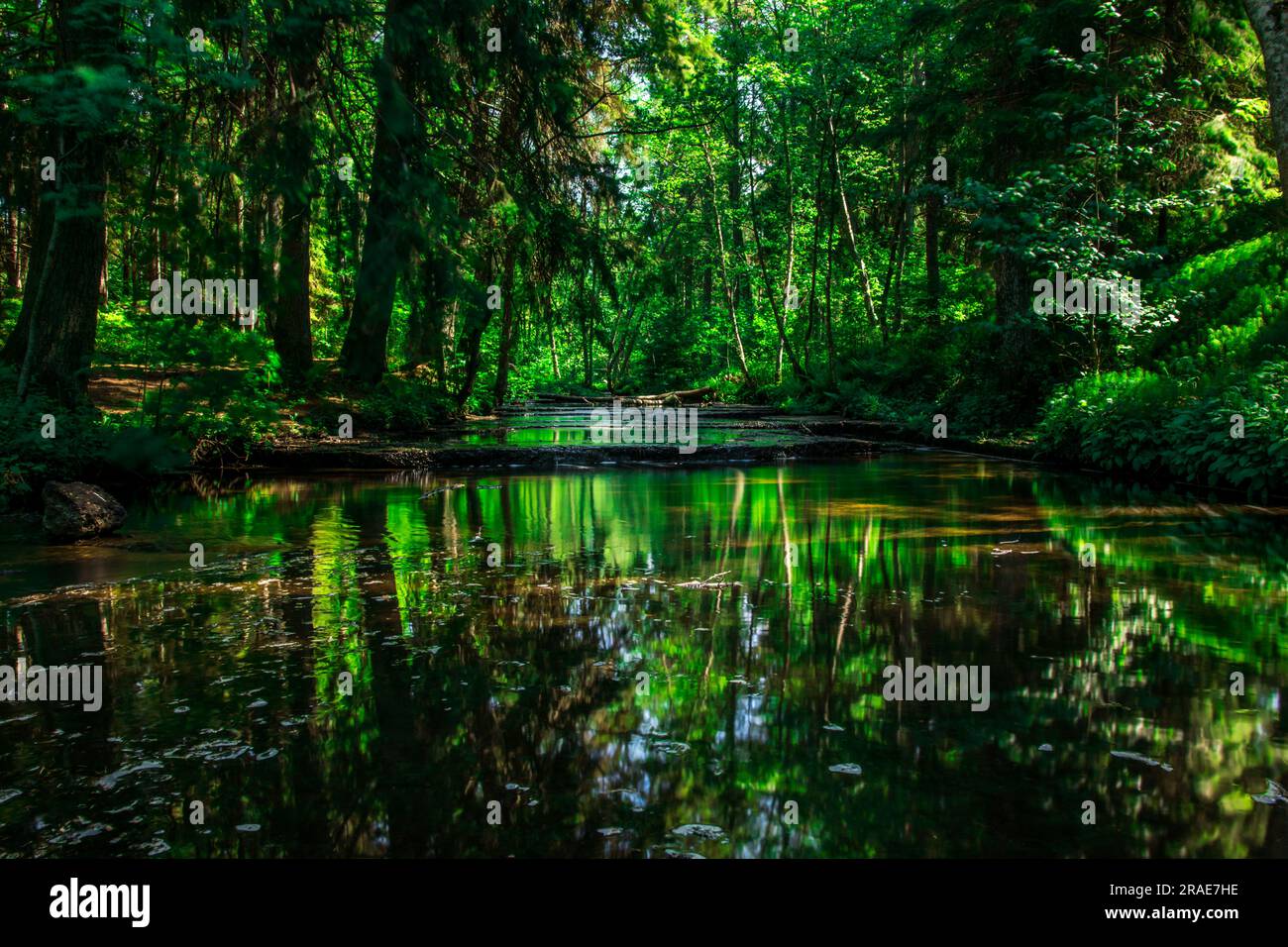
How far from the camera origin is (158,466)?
10312 millimetres

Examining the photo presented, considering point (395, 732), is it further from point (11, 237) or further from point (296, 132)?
point (11, 237)

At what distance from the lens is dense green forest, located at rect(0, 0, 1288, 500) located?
18.8ft

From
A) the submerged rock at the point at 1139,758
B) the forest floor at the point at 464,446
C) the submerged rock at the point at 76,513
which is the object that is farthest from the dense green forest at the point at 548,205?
the submerged rock at the point at 1139,758

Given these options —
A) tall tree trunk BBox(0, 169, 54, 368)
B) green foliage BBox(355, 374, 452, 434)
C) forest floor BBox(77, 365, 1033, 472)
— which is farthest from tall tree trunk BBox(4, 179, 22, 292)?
green foliage BBox(355, 374, 452, 434)

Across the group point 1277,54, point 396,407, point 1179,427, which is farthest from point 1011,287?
point 396,407

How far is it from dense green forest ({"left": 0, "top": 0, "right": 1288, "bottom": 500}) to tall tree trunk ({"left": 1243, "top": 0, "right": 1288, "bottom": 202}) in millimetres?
34

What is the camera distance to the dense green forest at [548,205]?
5738mm

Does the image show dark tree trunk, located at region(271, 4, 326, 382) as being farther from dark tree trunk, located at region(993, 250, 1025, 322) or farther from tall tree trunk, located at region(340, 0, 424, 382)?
dark tree trunk, located at region(993, 250, 1025, 322)

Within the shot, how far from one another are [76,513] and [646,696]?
6.08 metres

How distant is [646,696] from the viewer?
3451mm
